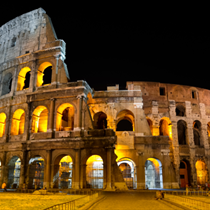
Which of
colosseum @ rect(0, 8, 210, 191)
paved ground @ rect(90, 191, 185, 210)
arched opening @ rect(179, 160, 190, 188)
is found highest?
colosseum @ rect(0, 8, 210, 191)

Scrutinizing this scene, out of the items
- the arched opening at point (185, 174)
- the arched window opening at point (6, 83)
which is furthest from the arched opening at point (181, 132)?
the arched window opening at point (6, 83)

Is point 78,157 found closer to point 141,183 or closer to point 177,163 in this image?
point 141,183

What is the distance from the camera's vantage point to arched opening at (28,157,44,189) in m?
20.7

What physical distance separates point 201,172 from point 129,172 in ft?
31.5

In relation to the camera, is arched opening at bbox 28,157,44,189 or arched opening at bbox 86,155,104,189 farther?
arched opening at bbox 28,157,44,189

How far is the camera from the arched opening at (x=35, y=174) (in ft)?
68.0

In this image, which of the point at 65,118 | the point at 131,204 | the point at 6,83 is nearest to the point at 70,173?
the point at 65,118

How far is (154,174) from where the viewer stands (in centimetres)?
2406

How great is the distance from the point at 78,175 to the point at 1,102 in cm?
1217

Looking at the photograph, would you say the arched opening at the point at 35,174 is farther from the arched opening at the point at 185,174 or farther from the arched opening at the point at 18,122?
the arched opening at the point at 185,174

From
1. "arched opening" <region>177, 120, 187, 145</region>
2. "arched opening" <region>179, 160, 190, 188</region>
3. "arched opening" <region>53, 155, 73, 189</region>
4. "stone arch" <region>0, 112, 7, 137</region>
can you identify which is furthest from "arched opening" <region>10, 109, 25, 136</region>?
"arched opening" <region>179, 160, 190, 188</region>

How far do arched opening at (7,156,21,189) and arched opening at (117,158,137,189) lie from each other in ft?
33.9

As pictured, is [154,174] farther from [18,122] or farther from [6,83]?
[6,83]

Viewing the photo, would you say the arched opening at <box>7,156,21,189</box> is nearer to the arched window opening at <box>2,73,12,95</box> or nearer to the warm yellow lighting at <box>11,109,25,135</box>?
the warm yellow lighting at <box>11,109,25,135</box>
